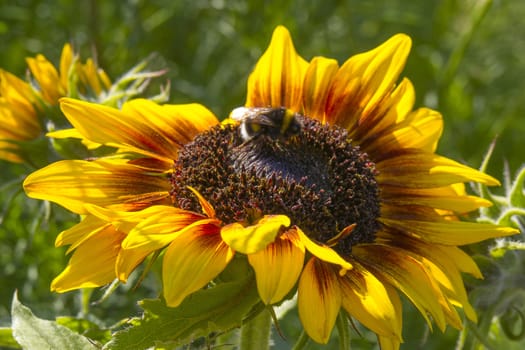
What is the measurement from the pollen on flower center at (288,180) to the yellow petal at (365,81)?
0.15m

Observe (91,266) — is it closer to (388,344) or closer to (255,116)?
(255,116)

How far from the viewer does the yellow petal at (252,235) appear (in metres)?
1.54

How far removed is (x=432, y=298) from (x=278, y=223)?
336 mm

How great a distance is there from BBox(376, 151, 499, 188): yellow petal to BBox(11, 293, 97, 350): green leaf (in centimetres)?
79

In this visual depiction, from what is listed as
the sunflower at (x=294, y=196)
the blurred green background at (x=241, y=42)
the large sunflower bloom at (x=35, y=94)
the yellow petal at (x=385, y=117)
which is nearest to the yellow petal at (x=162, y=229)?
the sunflower at (x=294, y=196)

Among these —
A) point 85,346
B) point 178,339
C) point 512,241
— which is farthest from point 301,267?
point 512,241

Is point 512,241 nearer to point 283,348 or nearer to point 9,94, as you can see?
point 283,348

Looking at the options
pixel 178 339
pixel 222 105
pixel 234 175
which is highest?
pixel 234 175

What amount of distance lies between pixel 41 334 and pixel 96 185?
32 cm

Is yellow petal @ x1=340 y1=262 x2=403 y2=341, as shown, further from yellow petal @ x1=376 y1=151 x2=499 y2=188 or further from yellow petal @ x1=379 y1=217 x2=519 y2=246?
yellow petal @ x1=376 y1=151 x2=499 y2=188

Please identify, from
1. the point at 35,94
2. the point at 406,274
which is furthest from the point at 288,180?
the point at 35,94

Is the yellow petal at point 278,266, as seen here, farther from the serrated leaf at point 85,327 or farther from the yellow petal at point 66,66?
the yellow petal at point 66,66

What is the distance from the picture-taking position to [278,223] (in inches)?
63.0

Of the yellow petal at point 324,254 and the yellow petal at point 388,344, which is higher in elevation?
the yellow petal at point 324,254
